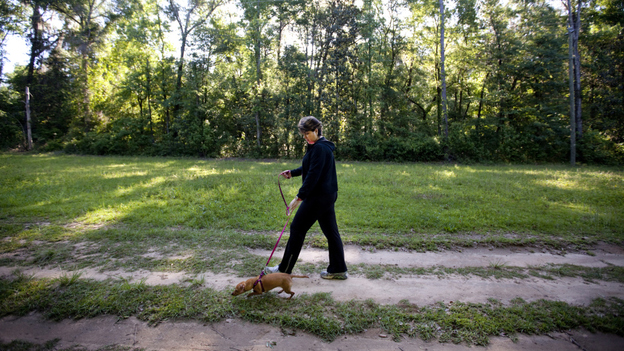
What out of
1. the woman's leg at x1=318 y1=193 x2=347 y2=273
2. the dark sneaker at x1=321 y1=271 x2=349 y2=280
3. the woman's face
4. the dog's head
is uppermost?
the woman's face

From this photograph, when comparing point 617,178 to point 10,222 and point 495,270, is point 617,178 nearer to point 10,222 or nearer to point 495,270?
point 495,270

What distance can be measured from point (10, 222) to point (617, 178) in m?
20.0

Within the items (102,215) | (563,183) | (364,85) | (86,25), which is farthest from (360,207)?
(86,25)

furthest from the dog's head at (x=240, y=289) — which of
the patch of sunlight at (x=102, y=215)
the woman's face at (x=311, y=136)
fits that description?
the patch of sunlight at (x=102, y=215)

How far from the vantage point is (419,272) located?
427cm

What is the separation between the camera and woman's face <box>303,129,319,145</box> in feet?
12.2

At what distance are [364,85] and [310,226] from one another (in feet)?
69.2

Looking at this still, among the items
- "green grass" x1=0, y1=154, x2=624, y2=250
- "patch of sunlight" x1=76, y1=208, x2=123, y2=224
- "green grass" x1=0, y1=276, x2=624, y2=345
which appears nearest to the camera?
"green grass" x1=0, y1=276, x2=624, y2=345

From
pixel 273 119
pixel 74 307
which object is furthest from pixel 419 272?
pixel 273 119

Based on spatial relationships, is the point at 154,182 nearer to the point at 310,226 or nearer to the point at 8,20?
the point at 310,226

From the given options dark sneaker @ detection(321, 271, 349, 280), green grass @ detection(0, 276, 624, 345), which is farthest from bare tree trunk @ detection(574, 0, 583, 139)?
dark sneaker @ detection(321, 271, 349, 280)

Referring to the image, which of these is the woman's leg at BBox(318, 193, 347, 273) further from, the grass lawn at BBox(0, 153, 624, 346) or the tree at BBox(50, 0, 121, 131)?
the tree at BBox(50, 0, 121, 131)

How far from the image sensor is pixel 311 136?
3715 millimetres

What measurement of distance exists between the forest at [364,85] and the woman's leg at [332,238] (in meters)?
17.5
